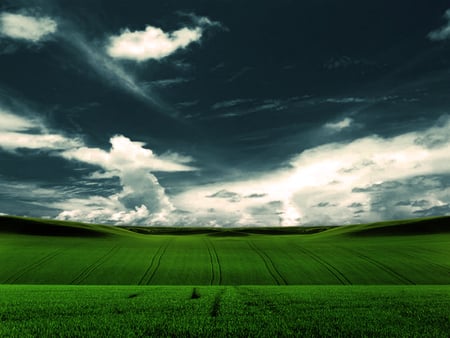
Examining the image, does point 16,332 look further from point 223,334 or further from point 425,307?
point 425,307

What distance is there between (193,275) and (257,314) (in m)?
28.7

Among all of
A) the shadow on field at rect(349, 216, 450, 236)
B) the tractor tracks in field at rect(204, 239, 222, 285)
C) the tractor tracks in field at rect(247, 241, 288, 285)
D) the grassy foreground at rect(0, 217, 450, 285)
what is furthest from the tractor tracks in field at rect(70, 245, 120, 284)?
the shadow on field at rect(349, 216, 450, 236)

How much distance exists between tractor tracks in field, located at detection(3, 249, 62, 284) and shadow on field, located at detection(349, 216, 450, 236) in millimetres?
61047

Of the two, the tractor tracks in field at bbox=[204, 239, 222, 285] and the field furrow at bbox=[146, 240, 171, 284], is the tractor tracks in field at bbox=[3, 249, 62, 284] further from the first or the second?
the tractor tracks in field at bbox=[204, 239, 222, 285]

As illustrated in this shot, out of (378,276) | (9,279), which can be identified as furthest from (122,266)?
(378,276)

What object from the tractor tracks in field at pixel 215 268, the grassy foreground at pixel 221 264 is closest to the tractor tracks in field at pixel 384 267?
the grassy foreground at pixel 221 264

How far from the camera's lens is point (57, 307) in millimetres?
15734

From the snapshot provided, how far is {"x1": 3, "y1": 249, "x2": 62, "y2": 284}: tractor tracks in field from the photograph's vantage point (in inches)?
1576

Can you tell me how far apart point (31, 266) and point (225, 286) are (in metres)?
28.4

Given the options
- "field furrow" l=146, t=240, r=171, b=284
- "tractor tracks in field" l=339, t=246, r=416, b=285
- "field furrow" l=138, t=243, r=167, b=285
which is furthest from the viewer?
"field furrow" l=146, t=240, r=171, b=284

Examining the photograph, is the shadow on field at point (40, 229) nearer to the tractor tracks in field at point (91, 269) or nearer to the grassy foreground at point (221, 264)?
the grassy foreground at point (221, 264)

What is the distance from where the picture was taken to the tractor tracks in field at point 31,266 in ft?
131

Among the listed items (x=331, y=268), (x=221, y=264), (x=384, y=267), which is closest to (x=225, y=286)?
(x=221, y=264)

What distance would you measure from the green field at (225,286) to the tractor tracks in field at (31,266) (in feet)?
0.41
